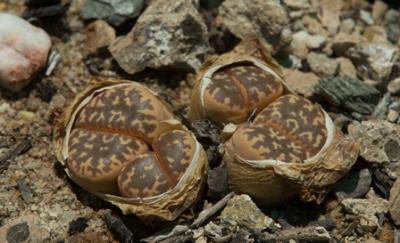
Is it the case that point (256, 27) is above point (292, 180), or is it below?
above

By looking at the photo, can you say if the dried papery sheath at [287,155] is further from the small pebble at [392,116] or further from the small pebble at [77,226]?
the small pebble at [77,226]

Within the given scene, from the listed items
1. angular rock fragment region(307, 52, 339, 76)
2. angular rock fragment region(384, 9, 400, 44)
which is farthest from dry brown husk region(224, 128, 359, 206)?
angular rock fragment region(384, 9, 400, 44)

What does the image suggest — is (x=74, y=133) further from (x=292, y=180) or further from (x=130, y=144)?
(x=292, y=180)

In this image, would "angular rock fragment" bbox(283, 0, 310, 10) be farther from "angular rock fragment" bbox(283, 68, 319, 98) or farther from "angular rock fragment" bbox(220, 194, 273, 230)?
"angular rock fragment" bbox(220, 194, 273, 230)

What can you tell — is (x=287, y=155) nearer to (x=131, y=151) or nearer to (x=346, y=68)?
(x=131, y=151)

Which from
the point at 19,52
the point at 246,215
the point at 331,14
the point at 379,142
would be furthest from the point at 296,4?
the point at 19,52

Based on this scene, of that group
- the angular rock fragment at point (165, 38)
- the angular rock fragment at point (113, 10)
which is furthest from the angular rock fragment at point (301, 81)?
the angular rock fragment at point (113, 10)

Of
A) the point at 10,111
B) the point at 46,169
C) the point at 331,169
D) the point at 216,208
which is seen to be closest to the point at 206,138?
the point at 216,208
